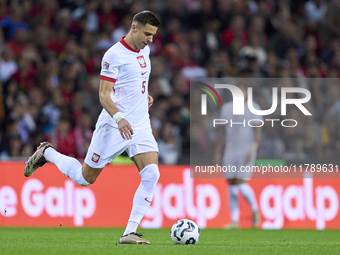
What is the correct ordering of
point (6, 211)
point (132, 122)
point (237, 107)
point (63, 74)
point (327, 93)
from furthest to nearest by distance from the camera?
point (327, 93) < point (63, 74) < point (237, 107) < point (6, 211) < point (132, 122)

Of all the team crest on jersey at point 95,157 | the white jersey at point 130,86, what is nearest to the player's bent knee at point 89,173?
the team crest on jersey at point 95,157

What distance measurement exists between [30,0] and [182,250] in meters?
10.7

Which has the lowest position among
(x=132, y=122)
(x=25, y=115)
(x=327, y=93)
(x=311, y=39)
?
(x=132, y=122)

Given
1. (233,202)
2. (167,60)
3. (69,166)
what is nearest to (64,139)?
(233,202)

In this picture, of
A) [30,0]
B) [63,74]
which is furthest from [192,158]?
[30,0]

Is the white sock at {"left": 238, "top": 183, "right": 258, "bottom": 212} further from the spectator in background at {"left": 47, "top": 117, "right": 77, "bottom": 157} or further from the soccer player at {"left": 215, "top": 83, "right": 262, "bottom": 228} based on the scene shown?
the spectator in background at {"left": 47, "top": 117, "right": 77, "bottom": 157}

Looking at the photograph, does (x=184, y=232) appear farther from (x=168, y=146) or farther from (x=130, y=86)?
(x=168, y=146)

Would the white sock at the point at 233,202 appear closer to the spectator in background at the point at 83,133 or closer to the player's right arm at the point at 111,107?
the spectator in background at the point at 83,133

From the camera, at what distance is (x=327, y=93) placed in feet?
49.5

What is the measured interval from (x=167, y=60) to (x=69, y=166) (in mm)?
8078

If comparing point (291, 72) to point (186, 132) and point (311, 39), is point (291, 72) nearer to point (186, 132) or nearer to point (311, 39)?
point (311, 39)

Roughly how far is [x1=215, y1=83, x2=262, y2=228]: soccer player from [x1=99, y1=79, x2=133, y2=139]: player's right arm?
16.9 ft

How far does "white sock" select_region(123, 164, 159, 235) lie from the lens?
6898mm

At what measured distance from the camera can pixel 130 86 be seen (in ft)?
23.3
